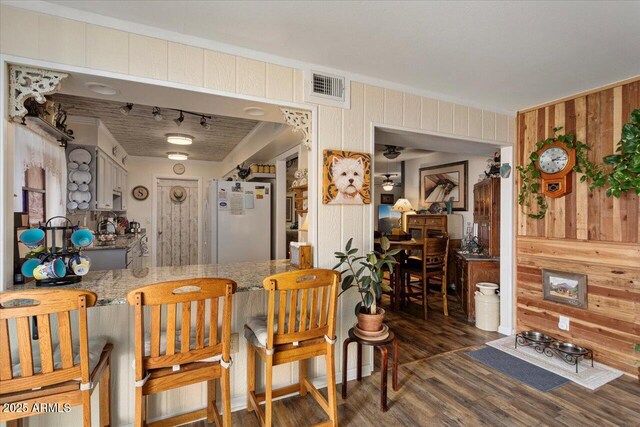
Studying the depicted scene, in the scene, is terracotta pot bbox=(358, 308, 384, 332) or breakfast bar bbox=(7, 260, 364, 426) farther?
terracotta pot bbox=(358, 308, 384, 332)

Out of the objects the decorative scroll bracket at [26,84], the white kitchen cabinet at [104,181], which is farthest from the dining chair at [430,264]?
the white kitchen cabinet at [104,181]

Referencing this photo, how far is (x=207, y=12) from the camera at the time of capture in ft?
5.78

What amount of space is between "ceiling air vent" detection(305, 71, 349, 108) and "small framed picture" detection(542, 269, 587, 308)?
8.57 feet

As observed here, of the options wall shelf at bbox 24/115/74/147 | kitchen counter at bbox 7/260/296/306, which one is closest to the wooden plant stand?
kitchen counter at bbox 7/260/296/306

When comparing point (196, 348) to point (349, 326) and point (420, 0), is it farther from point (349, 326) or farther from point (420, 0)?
point (420, 0)

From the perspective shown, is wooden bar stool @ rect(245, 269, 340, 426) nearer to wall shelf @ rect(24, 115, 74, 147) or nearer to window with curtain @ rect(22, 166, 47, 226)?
wall shelf @ rect(24, 115, 74, 147)

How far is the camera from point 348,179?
8.26 ft

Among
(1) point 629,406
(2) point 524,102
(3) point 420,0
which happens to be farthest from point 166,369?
(2) point 524,102

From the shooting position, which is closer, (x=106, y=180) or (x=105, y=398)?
(x=105, y=398)

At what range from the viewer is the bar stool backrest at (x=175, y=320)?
1415mm

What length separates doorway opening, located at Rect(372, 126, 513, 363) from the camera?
3.30m

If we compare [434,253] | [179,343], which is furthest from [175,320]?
[434,253]

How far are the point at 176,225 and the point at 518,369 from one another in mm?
6388

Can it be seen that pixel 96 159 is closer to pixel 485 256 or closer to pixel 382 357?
pixel 382 357
